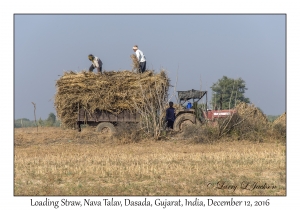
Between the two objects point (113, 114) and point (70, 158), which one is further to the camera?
point (113, 114)

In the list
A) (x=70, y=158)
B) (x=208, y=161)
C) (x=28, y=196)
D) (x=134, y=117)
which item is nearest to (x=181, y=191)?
(x=28, y=196)

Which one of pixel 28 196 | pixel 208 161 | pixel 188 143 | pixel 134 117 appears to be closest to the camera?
pixel 28 196

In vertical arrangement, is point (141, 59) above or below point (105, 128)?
above

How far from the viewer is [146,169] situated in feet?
38.8

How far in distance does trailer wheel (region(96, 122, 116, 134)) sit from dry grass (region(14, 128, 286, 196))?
1.81m

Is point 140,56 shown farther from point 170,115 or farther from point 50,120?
point 50,120

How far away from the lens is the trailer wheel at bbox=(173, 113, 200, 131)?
19875 mm

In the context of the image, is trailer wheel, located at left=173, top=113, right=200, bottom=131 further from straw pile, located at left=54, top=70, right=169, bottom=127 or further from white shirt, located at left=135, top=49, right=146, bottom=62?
white shirt, located at left=135, top=49, right=146, bottom=62

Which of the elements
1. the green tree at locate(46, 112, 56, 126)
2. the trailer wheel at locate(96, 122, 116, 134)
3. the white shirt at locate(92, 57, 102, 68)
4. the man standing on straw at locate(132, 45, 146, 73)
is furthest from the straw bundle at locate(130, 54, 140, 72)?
the green tree at locate(46, 112, 56, 126)

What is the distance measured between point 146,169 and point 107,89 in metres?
7.83

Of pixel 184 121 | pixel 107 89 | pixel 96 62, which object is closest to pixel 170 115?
pixel 184 121

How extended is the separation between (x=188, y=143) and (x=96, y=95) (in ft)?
12.9

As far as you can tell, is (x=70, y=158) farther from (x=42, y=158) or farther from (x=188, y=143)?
(x=188, y=143)

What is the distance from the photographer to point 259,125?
19.3 meters
